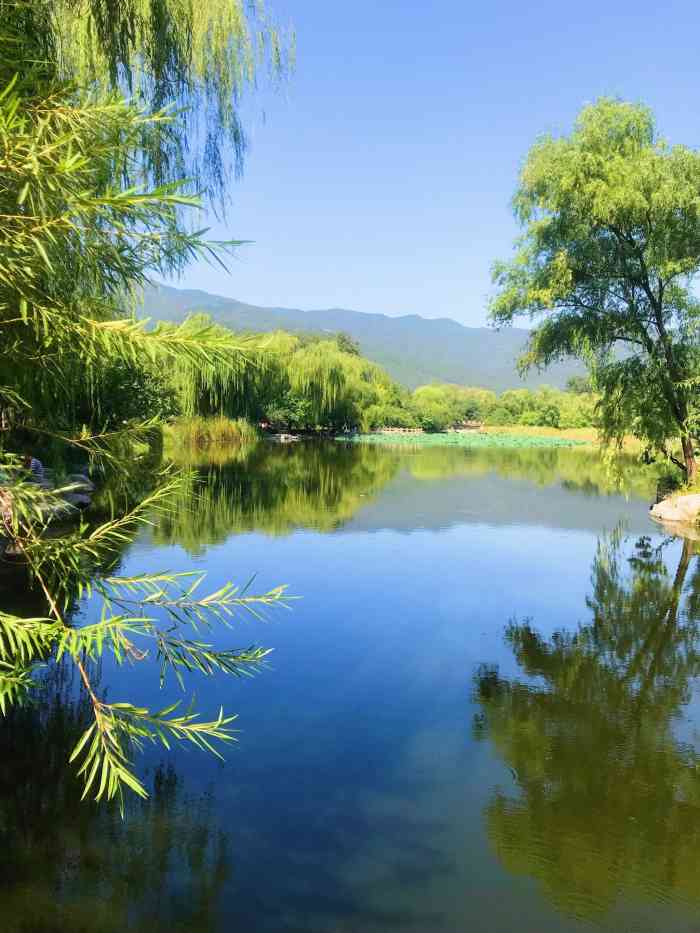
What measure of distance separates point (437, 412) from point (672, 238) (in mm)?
52847

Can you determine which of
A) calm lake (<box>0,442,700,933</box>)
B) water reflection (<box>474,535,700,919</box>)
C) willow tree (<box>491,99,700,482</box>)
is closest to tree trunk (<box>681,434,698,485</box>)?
willow tree (<box>491,99,700,482</box>)

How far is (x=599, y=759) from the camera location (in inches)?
156

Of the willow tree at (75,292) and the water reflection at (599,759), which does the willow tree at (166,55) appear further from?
the water reflection at (599,759)

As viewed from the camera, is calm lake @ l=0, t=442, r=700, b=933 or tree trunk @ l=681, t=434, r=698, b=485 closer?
calm lake @ l=0, t=442, r=700, b=933

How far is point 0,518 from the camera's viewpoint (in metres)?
2.03

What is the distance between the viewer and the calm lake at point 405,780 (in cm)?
279

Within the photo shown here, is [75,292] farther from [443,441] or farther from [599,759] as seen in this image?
[443,441]

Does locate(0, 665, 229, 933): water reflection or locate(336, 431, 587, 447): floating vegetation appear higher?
locate(336, 431, 587, 447): floating vegetation

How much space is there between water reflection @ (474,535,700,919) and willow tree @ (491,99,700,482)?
24.5ft

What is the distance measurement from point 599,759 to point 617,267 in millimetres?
11147

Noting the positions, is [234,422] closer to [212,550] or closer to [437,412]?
[212,550]

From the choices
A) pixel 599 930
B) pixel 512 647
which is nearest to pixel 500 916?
pixel 599 930

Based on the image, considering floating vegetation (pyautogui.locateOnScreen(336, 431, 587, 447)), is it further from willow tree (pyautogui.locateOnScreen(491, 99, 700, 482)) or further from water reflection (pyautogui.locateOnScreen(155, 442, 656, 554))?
willow tree (pyautogui.locateOnScreen(491, 99, 700, 482))

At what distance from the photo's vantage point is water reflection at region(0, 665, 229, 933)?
264 centimetres
